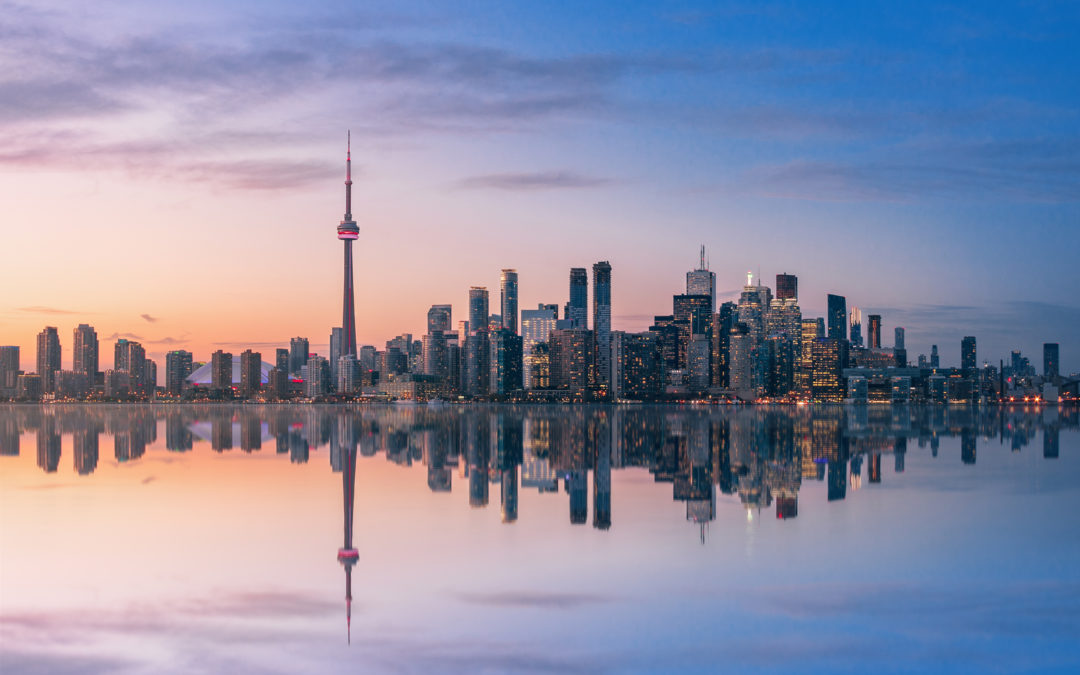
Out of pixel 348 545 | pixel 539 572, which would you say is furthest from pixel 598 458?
pixel 539 572

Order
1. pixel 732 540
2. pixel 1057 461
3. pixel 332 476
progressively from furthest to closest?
pixel 1057 461
pixel 332 476
pixel 732 540

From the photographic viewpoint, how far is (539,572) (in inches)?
938

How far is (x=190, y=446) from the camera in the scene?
248 feet

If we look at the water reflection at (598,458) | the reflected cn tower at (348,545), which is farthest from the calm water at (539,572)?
the water reflection at (598,458)

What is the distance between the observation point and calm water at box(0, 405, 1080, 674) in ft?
56.4

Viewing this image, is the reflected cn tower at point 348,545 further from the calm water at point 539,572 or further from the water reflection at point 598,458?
the water reflection at point 598,458

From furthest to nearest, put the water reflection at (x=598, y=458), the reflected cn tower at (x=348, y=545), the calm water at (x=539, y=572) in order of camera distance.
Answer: the water reflection at (x=598, y=458) < the reflected cn tower at (x=348, y=545) < the calm water at (x=539, y=572)

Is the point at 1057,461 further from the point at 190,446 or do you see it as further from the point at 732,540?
the point at 190,446

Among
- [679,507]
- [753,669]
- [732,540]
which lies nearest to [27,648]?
[753,669]

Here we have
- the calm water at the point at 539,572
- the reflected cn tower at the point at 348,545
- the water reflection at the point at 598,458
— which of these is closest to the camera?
the calm water at the point at 539,572

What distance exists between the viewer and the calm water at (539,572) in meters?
17.2

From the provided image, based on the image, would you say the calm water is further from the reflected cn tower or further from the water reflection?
the water reflection

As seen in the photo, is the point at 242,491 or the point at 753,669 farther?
the point at 242,491

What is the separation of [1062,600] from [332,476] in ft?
111
